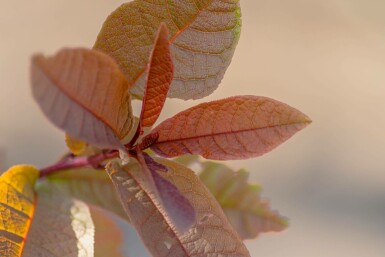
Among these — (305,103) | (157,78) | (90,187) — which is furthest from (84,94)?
(305,103)

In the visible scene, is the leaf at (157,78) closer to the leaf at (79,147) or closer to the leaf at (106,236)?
the leaf at (79,147)

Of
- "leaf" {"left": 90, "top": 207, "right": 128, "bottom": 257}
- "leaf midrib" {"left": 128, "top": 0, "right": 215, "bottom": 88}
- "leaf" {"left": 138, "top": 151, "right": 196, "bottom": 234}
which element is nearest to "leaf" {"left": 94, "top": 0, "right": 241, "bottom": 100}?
"leaf midrib" {"left": 128, "top": 0, "right": 215, "bottom": 88}

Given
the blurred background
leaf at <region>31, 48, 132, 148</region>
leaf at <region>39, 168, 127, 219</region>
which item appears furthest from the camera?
the blurred background

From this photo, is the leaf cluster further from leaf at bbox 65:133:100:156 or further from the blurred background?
the blurred background

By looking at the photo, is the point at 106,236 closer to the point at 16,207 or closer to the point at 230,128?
the point at 16,207

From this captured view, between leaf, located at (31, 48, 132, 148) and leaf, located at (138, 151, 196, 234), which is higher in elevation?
A: leaf, located at (31, 48, 132, 148)

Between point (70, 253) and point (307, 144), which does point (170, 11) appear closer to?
point (70, 253)

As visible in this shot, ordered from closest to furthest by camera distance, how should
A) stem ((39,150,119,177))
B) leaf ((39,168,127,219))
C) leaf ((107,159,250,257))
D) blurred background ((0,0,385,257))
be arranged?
1. leaf ((107,159,250,257))
2. stem ((39,150,119,177))
3. leaf ((39,168,127,219))
4. blurred background ((0,0,385,257))

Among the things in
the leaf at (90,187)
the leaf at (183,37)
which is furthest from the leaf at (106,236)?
the leaf at (183,37)
